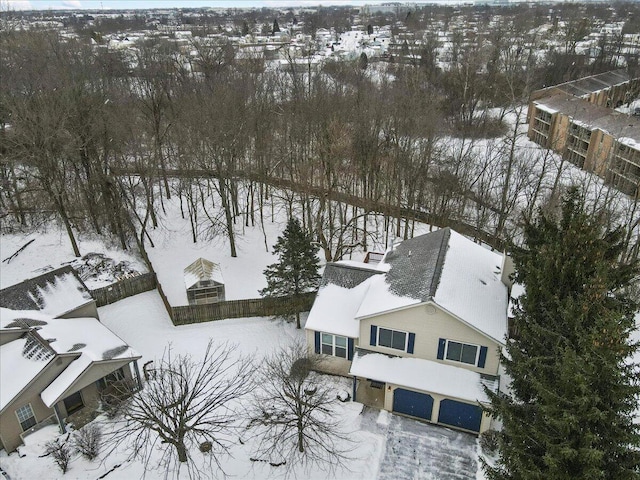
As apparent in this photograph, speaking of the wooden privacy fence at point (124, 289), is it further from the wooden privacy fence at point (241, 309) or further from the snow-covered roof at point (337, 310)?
the snow-covered roof at point (337, 310)

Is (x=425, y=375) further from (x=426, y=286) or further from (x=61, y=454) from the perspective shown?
(x=61, y=454)

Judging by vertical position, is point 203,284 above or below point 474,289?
below

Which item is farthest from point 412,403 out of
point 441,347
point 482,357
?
point 482,357

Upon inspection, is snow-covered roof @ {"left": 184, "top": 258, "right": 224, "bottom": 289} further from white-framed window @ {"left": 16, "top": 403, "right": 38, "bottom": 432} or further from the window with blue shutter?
the window with blue shutter

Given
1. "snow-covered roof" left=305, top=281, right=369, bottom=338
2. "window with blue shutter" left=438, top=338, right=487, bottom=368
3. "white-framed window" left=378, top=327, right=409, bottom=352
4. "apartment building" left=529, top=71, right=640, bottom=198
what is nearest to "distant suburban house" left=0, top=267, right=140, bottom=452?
"snow-covered roof" left=305, top=281, right=369, bottom=338

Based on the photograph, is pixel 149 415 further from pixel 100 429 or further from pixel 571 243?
pixel 571 243

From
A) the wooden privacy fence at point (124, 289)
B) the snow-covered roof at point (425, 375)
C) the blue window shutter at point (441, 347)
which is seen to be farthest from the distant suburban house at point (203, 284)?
the blue window shutter at point (441, 347)
